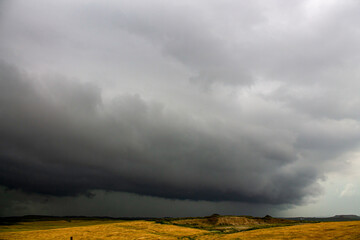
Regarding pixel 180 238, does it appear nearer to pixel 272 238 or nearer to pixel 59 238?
pixel 272 238

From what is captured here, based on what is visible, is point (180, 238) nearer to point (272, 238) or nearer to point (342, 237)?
point (272, 238)

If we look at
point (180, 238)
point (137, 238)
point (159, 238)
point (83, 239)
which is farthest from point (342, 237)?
point (83, 239)

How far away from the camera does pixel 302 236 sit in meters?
65.2

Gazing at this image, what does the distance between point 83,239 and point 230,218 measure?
341 feet

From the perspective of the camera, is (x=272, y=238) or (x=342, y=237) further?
(x=272, y=238)

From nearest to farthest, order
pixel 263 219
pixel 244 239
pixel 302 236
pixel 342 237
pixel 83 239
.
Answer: pixel 342 237 < pixel 302 236 < pixel 244 239 < pixel 83 239 < pixel 263 219

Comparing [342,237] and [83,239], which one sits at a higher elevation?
[342,237]

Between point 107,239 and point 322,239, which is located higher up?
point 322,239

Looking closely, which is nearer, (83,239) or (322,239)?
(322,239)

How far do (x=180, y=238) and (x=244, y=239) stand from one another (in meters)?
21.4

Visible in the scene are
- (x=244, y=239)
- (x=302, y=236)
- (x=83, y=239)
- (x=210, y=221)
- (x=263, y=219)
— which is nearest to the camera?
(x=302, y=236)

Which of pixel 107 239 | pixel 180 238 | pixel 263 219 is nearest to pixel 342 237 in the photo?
pixel 180 238

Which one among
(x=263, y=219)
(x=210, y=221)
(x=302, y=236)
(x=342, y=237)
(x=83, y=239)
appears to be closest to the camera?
(x=342, y=237)

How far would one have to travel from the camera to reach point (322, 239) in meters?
59.1
